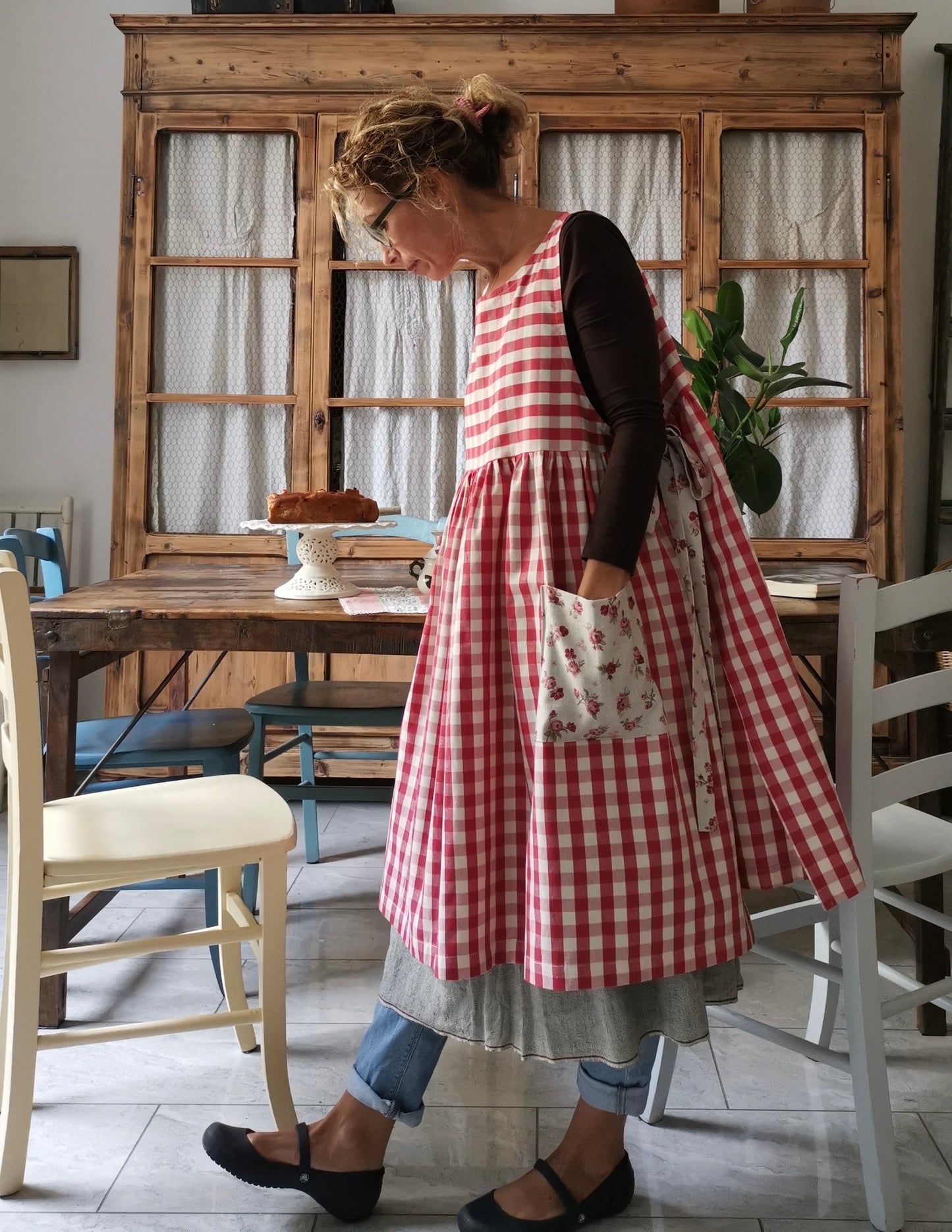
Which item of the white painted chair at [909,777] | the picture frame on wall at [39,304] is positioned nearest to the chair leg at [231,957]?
the white painted chair at [909,777]

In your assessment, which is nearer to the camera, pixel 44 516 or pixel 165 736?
pixel 165 736

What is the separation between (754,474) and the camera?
1888mm

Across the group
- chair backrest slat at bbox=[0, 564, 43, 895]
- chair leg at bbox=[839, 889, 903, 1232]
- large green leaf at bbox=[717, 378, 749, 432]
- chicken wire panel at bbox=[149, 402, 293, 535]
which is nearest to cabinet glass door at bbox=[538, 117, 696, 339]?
chicken wire panel at bbox=[149, 402, 293, 535]

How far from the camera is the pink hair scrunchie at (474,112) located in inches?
49.8

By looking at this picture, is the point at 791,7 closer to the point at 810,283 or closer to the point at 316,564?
the point at 810,283

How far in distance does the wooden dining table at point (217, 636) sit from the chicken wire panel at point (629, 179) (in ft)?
6.55

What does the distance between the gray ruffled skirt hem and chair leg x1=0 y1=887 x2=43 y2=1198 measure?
0.50m

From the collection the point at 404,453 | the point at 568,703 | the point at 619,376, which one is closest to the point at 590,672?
the point at 568,703

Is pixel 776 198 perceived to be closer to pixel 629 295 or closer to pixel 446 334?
pixel 446 334

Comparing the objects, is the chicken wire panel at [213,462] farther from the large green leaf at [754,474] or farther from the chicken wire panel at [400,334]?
the large green leaf at [754,474]

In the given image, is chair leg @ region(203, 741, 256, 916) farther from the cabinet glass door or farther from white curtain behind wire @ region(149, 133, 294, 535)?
the cabinet glass door

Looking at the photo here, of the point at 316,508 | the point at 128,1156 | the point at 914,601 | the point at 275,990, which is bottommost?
the point at 128,1156

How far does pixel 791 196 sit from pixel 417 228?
2.57 m

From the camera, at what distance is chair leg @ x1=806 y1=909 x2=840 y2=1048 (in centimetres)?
180
